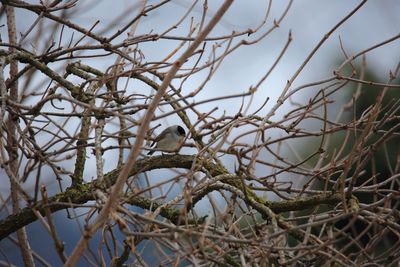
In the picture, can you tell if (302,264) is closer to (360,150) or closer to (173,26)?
(360,150)

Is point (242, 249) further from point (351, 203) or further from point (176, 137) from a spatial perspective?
point (176, 137)

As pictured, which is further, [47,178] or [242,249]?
[47,178]

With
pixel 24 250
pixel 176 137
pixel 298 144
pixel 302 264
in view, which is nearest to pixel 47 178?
pixel 176 137

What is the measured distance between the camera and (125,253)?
10.6 feet

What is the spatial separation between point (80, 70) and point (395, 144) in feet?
20.5

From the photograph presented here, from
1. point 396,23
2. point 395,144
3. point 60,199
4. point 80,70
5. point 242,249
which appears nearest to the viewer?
point 242,249

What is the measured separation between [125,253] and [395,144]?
261 inches

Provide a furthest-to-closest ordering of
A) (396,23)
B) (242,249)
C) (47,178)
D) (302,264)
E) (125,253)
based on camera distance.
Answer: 1. (396,23)
2. (47,178)
3. (125,253)
4. (302,264)
5. (242,249)

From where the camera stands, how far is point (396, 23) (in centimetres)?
594

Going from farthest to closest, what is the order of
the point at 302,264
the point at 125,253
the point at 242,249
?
the point at 125,253
the point at 302,264
the point at 242,249

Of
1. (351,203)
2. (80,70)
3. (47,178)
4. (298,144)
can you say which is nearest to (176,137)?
(47,178)

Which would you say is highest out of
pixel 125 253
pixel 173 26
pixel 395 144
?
pixel 173 26

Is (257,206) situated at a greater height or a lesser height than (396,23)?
lesser

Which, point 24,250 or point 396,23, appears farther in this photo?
point 396,23
